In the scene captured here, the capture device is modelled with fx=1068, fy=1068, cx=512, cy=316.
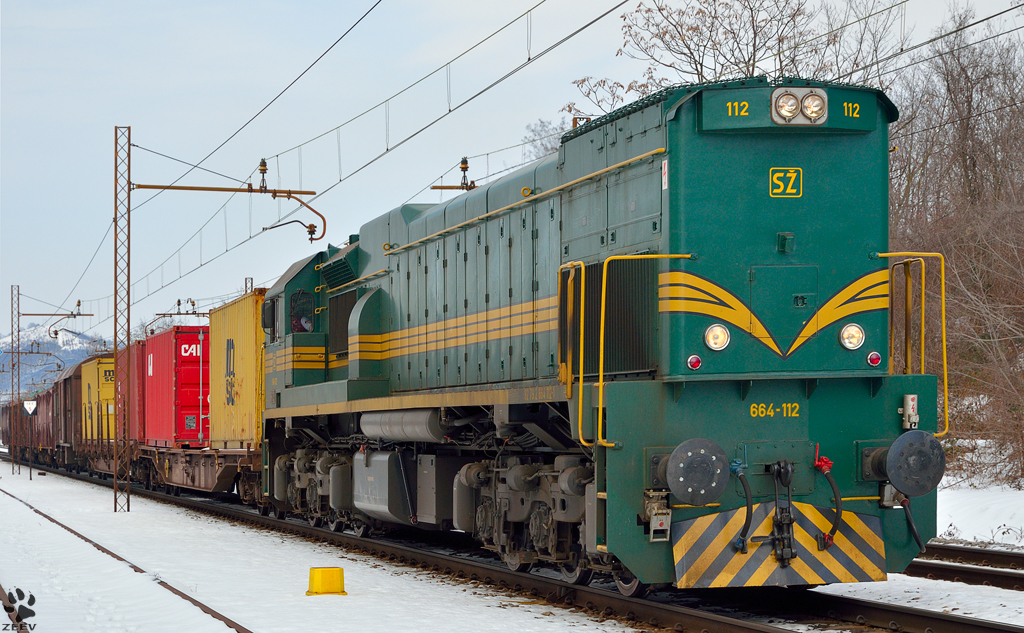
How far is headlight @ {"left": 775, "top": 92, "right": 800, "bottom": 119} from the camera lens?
7.52m

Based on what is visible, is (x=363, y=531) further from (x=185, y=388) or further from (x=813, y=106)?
(x=185, y=388)

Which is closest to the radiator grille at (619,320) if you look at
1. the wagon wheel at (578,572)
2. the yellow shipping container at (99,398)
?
the wagon wheel at (578,572)

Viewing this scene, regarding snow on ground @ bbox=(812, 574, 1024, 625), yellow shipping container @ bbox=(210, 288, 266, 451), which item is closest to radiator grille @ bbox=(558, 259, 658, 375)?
snow on ground @ bbox=(812, 574, 1024, 625)

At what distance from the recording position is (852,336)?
25.0 feet

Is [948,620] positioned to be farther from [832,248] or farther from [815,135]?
[815,135]

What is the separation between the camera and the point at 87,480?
111 ft

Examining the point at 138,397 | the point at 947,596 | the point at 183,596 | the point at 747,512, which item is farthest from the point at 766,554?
the point at 138,397

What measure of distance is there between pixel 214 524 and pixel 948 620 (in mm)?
12927

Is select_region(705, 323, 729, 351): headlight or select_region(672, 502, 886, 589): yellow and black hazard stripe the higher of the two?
select_region(705, 323, 729, 351): headlight

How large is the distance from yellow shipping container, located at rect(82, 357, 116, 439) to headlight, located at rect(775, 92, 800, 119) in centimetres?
2604

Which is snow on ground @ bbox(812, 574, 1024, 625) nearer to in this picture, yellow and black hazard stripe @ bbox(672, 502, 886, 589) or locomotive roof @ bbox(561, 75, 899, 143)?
yellow and black hazard stripe @ bbox(672, 502, 886, 589)

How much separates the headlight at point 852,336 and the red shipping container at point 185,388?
1753 cm

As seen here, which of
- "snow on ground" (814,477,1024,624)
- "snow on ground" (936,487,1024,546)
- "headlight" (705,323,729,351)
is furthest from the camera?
"snow on ground" (936,487,1024,546)

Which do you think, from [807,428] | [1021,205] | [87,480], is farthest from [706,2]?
[87,480]
